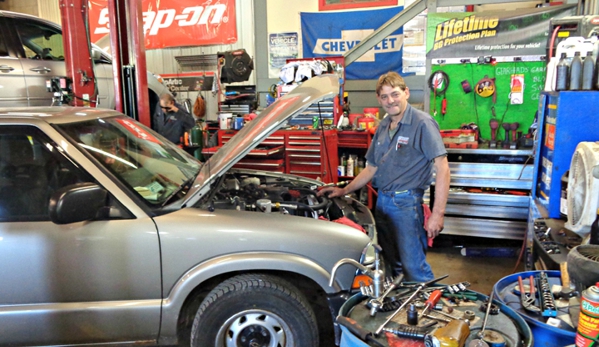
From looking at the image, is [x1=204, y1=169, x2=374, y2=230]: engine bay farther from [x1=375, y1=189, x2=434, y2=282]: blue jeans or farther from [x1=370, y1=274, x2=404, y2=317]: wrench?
[x1=370, y1=274, x2=404, y2=317]: wrench

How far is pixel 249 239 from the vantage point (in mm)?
2008

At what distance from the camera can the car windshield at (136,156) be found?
7.02 ft

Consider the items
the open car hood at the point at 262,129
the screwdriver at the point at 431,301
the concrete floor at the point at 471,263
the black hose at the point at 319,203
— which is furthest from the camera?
the concrete floor at the point at 471,263

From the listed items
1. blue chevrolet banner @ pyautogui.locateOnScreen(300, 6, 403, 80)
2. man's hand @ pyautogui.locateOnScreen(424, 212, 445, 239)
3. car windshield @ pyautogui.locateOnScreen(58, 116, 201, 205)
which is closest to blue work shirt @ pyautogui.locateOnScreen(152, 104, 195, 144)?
blue chevrolet banner @ pyautogui.locateOnScreen(300, 6, 403, 80)

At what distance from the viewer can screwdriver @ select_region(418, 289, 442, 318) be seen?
1.57 metres

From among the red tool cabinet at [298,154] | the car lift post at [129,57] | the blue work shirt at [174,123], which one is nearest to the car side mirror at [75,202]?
the car lift post at [129,57]

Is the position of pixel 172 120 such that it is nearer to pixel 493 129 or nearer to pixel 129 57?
pixel 129 57

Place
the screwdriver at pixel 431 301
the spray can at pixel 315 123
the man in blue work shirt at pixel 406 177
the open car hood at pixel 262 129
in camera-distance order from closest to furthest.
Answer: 1. the screwdriver at pixel 431 301
2. the open car hood at pixel 262 129
3. the man in blue work shirt at pixel 406 177
4. the spray can at pixel 315 123

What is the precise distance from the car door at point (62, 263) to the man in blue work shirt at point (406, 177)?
1486mm

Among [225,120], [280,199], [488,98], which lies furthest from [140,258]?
[488,98]

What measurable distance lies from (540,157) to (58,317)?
3.31m

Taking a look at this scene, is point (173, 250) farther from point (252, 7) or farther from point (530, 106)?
point (252, 7)

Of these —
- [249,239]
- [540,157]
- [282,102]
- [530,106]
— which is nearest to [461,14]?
[530,106]

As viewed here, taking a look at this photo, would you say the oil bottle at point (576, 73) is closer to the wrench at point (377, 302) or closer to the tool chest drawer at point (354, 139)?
the wrench at point (377, 302)
